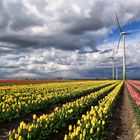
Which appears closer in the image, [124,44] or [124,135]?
[124,135]

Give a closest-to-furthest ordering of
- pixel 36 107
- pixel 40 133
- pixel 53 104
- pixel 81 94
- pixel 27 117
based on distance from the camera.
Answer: pixel 40 133 → pixel 27 117 → pixel 36 107 → pixel 53 104 → pixel 81 94

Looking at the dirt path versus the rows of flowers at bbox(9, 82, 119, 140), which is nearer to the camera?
the rows of flowers at bbox(9, 82, 119, 140)

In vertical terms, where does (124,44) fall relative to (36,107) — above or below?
above

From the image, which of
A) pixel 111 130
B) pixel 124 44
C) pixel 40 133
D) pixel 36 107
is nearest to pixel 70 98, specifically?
pixel 36 107

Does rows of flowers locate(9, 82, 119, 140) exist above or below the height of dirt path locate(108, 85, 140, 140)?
above

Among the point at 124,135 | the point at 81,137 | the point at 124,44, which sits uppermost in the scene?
the point at 124,44

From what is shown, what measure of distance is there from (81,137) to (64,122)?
5109mm

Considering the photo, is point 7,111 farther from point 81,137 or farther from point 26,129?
point 81,137

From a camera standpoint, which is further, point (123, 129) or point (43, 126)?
point (123, 129)

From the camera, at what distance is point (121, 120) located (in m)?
17.3

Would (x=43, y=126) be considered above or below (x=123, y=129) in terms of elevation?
above

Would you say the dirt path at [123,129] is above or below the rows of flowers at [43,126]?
below

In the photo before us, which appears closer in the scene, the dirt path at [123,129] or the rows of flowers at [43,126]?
the rows of flowers at [43,126]

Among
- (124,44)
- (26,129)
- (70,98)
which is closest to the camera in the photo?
(26,129)
